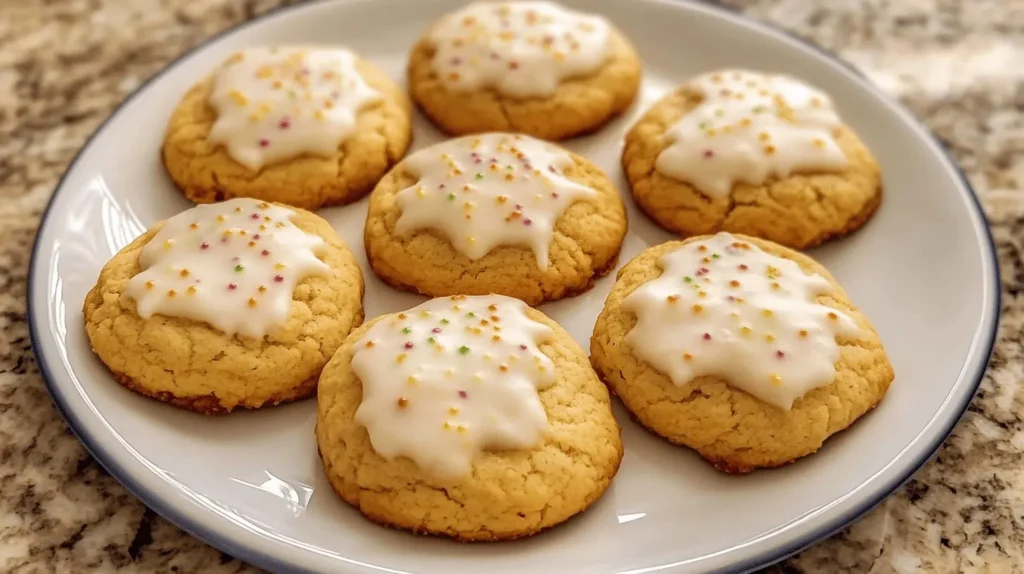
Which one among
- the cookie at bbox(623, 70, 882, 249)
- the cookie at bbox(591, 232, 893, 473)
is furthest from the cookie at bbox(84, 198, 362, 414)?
the cookie at bbox(623, 70, 882, 249)

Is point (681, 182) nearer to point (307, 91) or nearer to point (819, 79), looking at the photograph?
point (819, 79)

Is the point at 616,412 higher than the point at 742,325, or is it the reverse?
the point at 742,325


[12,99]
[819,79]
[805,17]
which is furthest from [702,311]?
[12,99]

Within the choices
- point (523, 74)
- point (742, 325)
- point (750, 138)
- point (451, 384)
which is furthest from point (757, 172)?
point (451, 384)

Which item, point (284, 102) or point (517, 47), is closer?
point (284, 102)

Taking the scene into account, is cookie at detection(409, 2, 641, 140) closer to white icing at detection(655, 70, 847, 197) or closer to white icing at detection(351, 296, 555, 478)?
white icing at detection(655, 70, 847, 197)

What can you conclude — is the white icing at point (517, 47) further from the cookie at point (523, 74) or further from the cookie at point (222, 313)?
the cookie at point (222, 313)

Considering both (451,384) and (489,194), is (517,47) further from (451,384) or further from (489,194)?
(451,384)
